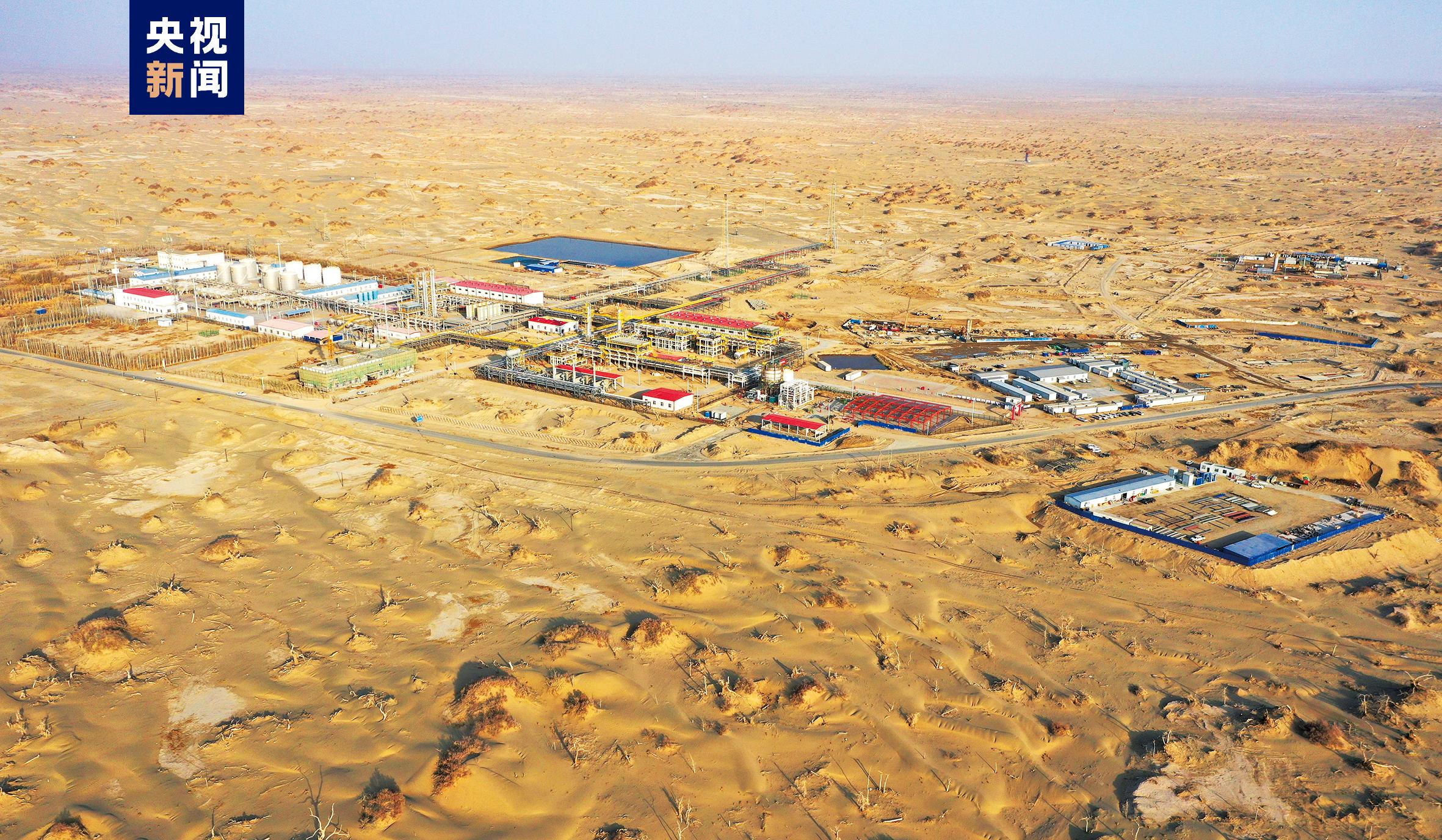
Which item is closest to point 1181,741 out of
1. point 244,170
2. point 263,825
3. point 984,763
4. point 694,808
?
point 984,763

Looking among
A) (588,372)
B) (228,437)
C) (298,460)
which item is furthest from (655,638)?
(588,372)

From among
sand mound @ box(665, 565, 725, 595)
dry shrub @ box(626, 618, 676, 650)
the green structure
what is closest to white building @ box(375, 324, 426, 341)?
the green structure

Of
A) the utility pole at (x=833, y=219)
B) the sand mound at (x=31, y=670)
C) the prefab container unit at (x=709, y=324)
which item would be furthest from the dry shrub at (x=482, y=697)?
the utility pole at (x=833, y=219)

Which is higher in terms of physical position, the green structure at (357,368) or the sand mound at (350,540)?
the green structure at (357,368)

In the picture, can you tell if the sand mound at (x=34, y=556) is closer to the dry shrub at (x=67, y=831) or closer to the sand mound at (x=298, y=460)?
the sand mound at (x=298, y=460)

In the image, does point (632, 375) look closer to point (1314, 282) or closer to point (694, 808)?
point (694, 808)

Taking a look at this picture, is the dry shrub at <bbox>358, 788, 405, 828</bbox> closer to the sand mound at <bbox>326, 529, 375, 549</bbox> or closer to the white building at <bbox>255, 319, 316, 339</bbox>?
the sand mound at <bbox>326, 529, 375, 549</bbox>

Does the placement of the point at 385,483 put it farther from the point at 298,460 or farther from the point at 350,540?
the point at 298,460
